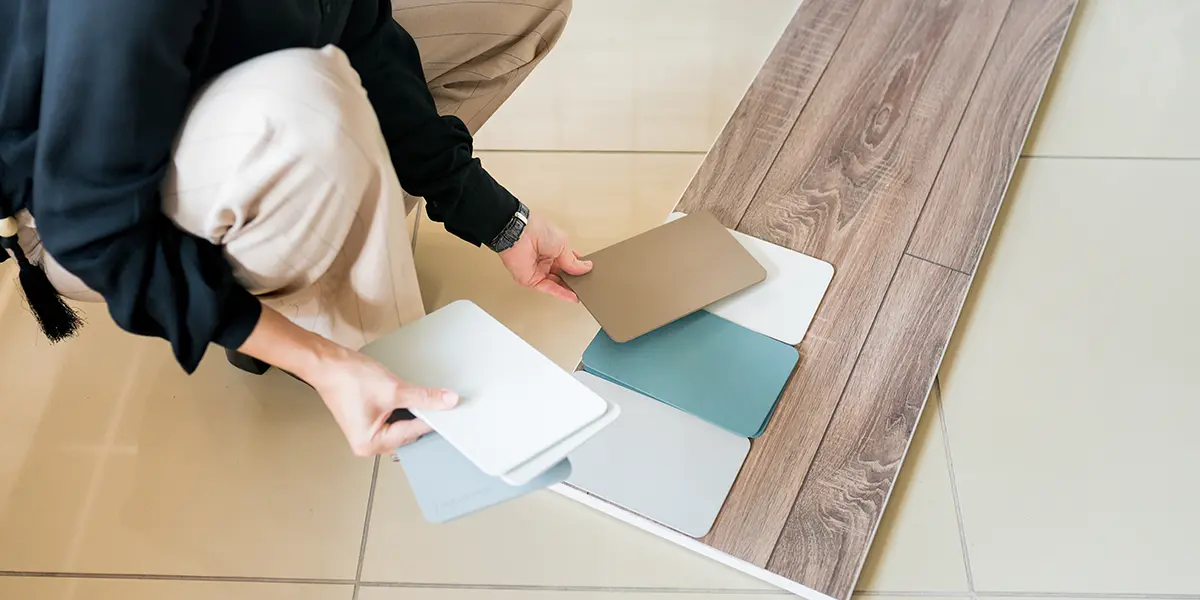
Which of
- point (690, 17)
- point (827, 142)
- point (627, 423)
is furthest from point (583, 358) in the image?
point (690, 17)

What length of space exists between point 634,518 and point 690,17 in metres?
1.03

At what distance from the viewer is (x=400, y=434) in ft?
3.11

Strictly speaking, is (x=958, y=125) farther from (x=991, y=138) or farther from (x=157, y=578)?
(x=157, y=578)

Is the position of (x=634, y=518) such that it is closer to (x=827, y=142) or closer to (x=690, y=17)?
(x=827, y=142)

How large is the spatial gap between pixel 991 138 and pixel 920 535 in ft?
2.27

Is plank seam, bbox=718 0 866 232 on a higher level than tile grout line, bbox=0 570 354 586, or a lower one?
higher

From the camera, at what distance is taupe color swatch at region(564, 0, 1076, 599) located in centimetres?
119

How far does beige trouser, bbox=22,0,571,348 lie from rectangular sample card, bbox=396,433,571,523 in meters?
0.16

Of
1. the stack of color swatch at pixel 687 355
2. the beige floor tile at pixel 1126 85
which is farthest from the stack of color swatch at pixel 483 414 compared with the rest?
the beige floor tile at pixel 1126 85

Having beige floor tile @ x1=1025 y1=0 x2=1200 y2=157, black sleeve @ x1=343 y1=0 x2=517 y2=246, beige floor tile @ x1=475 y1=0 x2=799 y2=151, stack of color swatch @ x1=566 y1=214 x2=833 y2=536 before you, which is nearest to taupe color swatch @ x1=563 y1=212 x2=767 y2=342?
stack of color swatch @ x1=566 y1=214 x2=833 y2=536

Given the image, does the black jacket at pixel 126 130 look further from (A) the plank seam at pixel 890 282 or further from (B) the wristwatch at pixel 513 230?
(A) the plank seam at pixel 890 282

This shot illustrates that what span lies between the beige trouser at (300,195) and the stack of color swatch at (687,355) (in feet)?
1.03

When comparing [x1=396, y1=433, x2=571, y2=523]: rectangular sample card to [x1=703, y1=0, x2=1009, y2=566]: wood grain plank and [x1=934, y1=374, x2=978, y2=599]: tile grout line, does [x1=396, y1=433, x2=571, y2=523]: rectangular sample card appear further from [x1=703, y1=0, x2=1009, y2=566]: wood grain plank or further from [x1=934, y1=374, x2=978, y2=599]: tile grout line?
[x1=934, y1=374, x2=978, y2=599]: tile grout line

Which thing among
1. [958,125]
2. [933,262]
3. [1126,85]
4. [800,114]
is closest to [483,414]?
[933,262]
